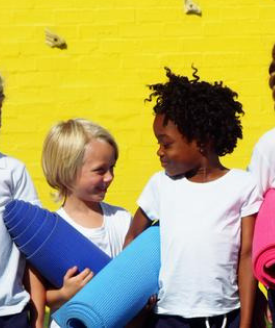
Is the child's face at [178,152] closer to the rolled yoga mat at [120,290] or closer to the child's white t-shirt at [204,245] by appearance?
the child's white t-shirt at [204,245]

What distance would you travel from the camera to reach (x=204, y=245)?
3.87 metres

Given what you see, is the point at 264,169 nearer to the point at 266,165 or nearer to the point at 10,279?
the point at 266,165

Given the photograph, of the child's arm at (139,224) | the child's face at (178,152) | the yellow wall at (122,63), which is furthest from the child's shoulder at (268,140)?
the yellow wall at (122,63)

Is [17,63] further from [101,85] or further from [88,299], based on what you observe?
[88,299]

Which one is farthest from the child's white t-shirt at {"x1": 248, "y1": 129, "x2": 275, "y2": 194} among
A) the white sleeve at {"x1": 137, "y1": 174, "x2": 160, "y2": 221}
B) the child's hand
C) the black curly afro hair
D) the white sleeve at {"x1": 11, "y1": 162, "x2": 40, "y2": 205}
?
the white sleeve at {"x1": 11, "y1": 162, "x2": 40, "y2": 205}

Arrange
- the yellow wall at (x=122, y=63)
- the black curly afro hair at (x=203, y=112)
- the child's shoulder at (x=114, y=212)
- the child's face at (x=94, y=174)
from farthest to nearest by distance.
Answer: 1. the yellow wall at (x=122, y=63)
2. the child's shoulder at (x=114, y=212)
3. the child's face at (x=94, y=174)
4. the black curly afro hair at (x=203, y=112)

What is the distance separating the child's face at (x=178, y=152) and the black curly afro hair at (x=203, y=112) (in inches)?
0.9

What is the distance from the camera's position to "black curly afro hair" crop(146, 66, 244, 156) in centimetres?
398

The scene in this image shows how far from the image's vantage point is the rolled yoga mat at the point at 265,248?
12.2ft

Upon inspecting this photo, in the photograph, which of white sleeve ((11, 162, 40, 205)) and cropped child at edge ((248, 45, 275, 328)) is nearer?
cropped child at edge ((248, 45, 275, 328))

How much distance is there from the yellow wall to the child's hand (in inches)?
101

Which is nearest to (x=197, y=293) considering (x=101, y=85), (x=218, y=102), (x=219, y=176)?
(x=219, y=176)

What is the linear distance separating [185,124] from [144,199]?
14.2 inches

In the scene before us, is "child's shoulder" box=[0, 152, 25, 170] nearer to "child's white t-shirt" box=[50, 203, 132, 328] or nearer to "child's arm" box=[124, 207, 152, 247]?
"child's white t-shirt" box=[50, 203, 132, 328]
